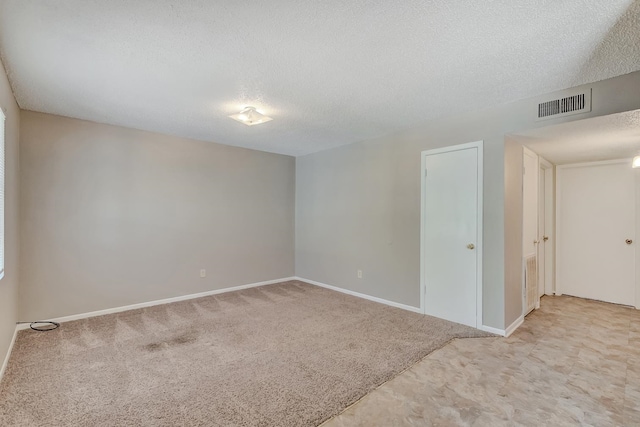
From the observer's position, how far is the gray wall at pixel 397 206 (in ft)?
10.7

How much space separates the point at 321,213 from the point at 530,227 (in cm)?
317

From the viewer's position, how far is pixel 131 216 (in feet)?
13.6

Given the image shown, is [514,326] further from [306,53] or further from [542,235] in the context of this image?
[306,53]

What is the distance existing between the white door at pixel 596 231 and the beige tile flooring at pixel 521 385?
1269 millimetres

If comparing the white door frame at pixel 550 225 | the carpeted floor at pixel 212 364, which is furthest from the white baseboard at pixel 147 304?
the white door frame at pixel 550 225

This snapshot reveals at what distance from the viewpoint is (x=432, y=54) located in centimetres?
221

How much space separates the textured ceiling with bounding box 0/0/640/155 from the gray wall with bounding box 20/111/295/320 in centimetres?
62

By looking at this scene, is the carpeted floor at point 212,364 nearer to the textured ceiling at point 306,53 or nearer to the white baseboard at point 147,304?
the white baseboard at point 147,304

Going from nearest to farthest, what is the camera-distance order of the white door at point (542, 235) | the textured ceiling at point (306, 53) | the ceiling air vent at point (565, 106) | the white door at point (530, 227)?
the textured ceiling at point (306, 53) → the ceiling air vent at point (565, 106) → the white door at point (530, 227) → the white door at point (542, 235)

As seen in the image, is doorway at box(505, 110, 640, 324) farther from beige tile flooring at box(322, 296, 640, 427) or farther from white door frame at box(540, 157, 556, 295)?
beige tile flooring at box(322, 296, 640, 427)

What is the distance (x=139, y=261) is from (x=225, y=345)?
2.09 m

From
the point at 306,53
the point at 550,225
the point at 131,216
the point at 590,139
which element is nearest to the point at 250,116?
the point at 306,53

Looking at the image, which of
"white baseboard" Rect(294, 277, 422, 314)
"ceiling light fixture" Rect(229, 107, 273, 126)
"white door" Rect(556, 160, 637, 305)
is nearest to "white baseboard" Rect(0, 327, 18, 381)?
"ceiling light fixture" Rect(229, 107, 273, 126)

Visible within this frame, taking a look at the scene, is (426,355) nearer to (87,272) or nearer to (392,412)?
(392,412)
